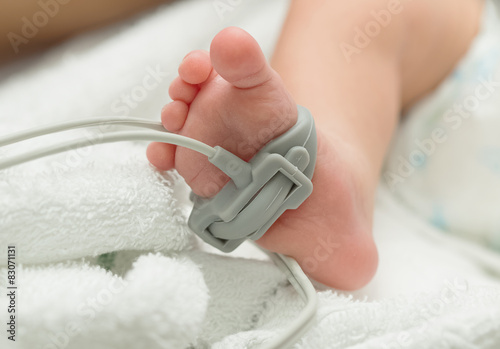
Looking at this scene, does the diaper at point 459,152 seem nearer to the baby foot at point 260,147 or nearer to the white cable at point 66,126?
the baby foot at point 260,147

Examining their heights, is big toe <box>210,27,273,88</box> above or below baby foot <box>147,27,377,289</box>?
above

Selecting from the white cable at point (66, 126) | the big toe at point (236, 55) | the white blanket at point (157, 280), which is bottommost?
the white blanket at point (157, 280)

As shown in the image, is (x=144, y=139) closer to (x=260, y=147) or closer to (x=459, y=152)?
(x=260, y=147)

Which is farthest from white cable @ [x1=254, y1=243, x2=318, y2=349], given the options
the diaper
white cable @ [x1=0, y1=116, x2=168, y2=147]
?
the diaper

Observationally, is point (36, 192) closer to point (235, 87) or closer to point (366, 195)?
point (235, 87)

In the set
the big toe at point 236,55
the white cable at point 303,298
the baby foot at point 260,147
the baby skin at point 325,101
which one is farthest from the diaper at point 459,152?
the big toe at point 236,55

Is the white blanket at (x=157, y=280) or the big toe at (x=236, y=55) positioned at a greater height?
the big toe at (x=236, y=55)

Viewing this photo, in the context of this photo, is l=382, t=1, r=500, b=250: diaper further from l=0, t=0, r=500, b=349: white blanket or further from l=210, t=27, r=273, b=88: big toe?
l=210, t=27, r=273, b=88: big toe

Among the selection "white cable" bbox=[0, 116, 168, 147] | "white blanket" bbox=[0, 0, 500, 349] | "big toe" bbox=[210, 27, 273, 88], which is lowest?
"white blanket" bbox=[0, 0, 500, 349]

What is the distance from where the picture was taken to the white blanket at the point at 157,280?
1.35 ft

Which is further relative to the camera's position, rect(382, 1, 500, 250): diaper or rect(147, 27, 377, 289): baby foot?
rect(382, 1, 500, 250): diaper

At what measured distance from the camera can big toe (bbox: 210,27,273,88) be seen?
0.40 metres

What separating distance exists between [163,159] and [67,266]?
0.14 metres

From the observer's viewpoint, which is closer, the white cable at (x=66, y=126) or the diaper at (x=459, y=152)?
the white cable at (x=66, y=126)
